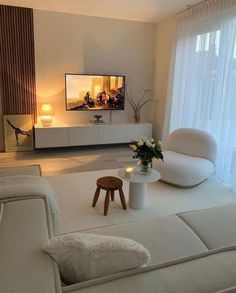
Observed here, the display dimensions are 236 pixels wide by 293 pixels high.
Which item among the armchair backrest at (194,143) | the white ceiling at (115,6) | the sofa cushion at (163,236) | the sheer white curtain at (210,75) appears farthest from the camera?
the white ceiling at (115,6)

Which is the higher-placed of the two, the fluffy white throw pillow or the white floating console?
the fluffy white throw pillow

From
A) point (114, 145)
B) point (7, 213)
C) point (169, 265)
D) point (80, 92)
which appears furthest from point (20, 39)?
point (169, 265)

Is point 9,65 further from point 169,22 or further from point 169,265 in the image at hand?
point 169,265

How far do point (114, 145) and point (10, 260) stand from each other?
15.7ft

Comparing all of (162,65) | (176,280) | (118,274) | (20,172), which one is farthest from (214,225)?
(162,65)

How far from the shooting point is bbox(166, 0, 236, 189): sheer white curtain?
3520 millimetres

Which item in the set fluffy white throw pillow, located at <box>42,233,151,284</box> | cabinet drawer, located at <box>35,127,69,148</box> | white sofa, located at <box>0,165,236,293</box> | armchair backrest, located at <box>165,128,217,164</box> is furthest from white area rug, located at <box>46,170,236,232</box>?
fluffy white throw pillow, located at <box>42,233,151,284</box>

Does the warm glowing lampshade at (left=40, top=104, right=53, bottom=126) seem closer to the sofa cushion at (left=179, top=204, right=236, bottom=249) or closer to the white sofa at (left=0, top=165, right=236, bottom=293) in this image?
the white sofa at (left=0, top=165, right=236, bottom=293)

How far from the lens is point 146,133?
220 inches

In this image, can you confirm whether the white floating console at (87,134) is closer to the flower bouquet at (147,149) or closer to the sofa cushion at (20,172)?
the sofa cushion at (20,172)

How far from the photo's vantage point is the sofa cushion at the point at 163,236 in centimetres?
147

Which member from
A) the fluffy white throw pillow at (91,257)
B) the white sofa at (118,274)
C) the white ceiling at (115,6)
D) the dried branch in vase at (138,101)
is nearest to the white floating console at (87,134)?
the dried branch in vase at (138,101)

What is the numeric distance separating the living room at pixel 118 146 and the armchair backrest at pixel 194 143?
2 cm

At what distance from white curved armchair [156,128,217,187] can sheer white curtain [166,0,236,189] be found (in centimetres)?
22
